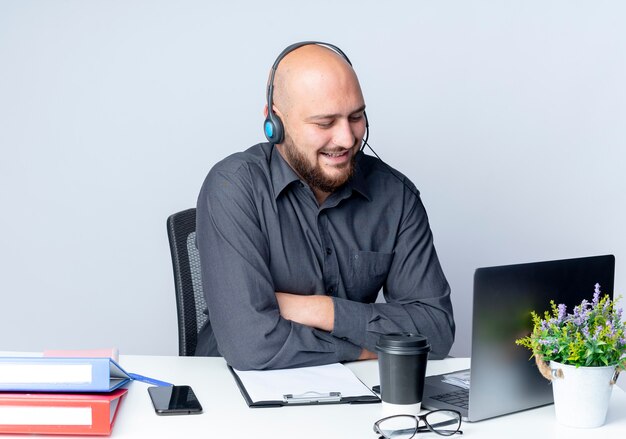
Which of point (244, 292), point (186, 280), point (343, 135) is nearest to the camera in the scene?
point (244, 292)

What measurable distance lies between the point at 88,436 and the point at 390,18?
93.3 inches

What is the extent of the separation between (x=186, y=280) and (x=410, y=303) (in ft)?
2.15

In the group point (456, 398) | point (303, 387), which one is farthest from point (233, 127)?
point (456, 398)

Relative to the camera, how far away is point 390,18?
332 cm

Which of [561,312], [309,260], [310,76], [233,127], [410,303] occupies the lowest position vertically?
[410,303]

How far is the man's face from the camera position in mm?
2160

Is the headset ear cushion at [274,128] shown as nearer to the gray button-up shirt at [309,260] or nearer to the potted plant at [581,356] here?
the gray button-up shirt at [309,260]

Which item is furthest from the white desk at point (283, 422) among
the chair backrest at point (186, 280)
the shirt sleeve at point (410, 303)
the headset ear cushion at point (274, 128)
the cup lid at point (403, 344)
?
the headset ear cushion at point (274, 128)

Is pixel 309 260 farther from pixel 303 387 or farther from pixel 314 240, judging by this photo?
pixel 303 387

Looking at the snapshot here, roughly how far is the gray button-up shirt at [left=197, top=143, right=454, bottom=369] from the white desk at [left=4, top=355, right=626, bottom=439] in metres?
0.26

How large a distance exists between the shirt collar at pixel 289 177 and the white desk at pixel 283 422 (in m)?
0.69

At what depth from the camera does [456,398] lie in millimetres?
1615

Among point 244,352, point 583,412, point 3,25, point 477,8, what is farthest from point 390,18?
point 583,412

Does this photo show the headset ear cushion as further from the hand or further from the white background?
the white background
